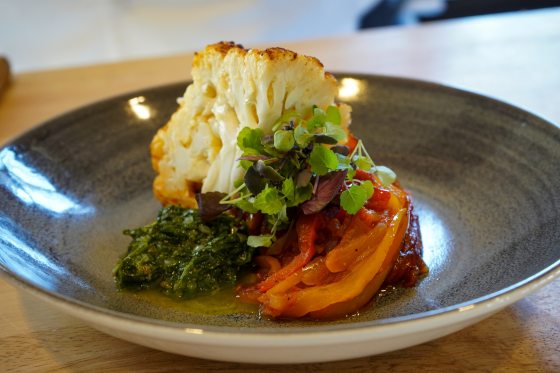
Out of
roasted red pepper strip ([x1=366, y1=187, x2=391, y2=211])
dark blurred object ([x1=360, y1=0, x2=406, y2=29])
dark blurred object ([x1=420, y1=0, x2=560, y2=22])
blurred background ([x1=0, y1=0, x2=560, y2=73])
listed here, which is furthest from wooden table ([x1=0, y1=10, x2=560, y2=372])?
dark blurred object ([x1=360, y1=0, x2=406, y2=29])

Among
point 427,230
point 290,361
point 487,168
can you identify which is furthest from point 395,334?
point 487,168

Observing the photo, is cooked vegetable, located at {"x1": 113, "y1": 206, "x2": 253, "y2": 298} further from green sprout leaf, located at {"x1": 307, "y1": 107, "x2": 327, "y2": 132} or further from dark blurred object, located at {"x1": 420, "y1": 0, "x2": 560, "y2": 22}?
dark blurred object, located at {"x1": 420, "y1": 0, "x2": 560, "y2": 22}

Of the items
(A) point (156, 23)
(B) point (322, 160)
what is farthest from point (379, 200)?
(A) point (156, 23)

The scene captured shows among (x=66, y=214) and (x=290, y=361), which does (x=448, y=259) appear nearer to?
(x=290, y=361)

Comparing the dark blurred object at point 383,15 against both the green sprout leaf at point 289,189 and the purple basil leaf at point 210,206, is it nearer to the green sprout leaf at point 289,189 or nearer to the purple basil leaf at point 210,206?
the purple basil leaf at point 210,206

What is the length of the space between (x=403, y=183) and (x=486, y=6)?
12.7 ft

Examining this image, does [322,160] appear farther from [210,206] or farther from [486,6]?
[486,6]

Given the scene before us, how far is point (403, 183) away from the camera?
220 centimetres

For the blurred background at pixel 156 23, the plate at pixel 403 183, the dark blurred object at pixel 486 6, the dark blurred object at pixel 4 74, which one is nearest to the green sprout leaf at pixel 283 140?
the plate at pixel 403 183

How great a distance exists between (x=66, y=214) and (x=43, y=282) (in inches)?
25.0

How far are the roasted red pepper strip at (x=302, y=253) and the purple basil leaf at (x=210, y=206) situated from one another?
28 cm

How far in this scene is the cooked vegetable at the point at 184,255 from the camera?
1633 mm

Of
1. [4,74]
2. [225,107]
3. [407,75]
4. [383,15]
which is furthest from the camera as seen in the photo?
[383,15]

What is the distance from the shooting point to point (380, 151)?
7.79ft
